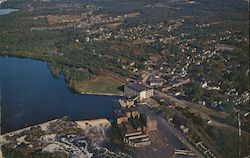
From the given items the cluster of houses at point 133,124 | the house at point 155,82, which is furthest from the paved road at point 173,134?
the house at point 155,82

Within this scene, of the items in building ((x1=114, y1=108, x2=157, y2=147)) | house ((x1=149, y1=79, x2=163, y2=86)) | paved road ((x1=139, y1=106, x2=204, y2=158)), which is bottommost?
house ((x1=149, y1=79, x2=163, y2=86))

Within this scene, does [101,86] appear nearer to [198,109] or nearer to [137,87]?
[137,87]

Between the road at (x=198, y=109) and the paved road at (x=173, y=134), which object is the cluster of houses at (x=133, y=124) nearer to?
the paved road at (x=173, y=134)

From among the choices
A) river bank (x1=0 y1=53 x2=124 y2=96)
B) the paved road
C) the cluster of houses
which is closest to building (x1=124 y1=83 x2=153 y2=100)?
river bank (x1=0 y1=53 x2=124 y2=96)

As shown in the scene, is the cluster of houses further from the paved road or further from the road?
the road

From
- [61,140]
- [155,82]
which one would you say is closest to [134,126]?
[61,140]

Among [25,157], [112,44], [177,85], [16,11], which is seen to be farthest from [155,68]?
[16,11]
